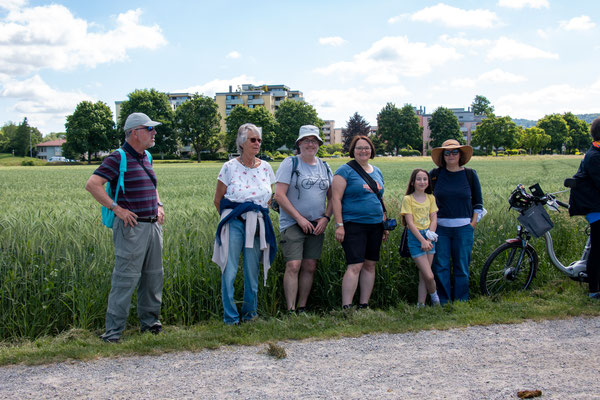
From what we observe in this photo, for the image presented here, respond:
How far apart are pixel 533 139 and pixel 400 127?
3024cm

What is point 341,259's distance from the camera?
20.6ft

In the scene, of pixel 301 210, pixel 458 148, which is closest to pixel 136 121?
pixel 301 210

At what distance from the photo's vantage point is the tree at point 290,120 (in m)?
91.5

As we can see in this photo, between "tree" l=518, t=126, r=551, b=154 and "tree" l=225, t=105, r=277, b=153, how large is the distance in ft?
183

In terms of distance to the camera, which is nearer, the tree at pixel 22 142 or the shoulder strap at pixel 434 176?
the shoulder strap at pixel 434 176

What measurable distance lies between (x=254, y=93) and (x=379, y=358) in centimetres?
14028

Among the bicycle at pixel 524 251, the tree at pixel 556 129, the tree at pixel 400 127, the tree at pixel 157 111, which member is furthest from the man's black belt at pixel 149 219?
the tree at pixel 556 129

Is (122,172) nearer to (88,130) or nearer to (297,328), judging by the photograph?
(297,328)

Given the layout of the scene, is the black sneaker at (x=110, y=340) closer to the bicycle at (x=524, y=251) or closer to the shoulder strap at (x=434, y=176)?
the shoulder strap at (x=434, y=176)

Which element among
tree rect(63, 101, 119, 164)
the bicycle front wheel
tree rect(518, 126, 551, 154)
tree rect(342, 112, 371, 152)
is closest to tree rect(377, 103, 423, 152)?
tree rect(342, 112, 371, 152)

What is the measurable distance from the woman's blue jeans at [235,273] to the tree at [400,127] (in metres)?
101

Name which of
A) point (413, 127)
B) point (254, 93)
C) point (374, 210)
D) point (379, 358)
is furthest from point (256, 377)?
point (254, 93)

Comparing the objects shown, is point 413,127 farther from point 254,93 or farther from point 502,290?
point 502,290

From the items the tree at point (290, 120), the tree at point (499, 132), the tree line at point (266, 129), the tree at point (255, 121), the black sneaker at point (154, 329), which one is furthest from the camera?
the tree at point (499, 132)
